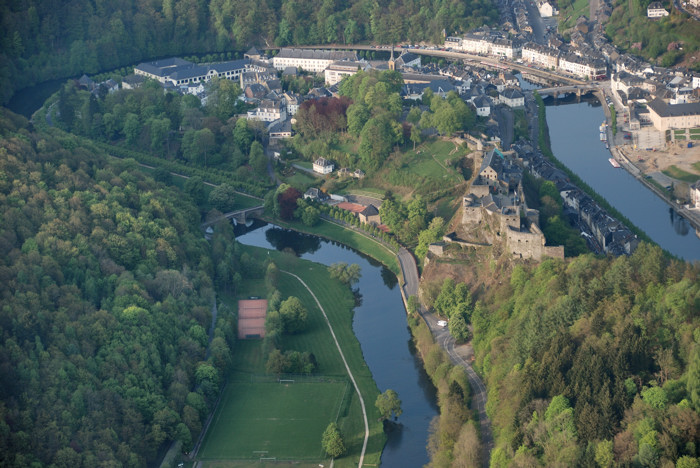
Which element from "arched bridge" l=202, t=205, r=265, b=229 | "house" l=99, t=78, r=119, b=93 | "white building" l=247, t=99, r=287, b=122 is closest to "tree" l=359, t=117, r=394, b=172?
"arched bridge" l=202, t=205, r=265, b=229

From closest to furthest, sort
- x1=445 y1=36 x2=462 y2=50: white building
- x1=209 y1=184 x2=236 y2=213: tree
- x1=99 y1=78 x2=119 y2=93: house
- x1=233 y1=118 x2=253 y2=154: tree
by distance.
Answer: x1=209 y1=184 x2=236 y2=213: tree < x1=233 y1=118 x2=253 y2=154: tree < x1=99 y1=78 x2=119 y2=93: house < x1=445 y1=36 x2=462 y2=50: white building

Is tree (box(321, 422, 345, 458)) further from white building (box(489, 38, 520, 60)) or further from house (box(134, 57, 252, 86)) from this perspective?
white building (box(489, 38, 520, 60))

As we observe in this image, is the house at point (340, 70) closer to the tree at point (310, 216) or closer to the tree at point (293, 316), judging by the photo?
the tree at point (310, 216)

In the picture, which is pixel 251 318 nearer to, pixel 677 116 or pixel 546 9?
pixel 677 116

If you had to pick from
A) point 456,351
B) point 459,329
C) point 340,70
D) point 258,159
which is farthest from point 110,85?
point 456,351

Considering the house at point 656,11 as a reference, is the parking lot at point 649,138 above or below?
below

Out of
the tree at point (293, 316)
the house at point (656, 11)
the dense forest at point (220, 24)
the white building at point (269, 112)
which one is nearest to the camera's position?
the tree at point (293, 316)

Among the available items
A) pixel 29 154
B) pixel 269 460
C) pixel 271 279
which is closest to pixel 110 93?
pixel 29 154

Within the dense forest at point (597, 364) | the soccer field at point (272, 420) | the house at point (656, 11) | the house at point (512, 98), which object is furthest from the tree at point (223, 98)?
the house at point (656, 11)
